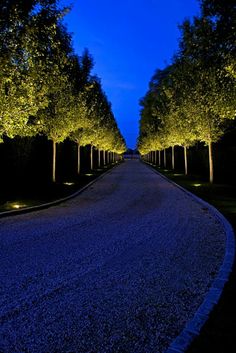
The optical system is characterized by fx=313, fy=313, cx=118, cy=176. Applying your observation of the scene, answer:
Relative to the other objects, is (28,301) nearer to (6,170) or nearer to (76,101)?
(6,170)

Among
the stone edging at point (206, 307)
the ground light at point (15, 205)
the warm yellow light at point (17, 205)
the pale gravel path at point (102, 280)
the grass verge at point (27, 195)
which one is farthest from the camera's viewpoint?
the grass verge at point (27, 195)

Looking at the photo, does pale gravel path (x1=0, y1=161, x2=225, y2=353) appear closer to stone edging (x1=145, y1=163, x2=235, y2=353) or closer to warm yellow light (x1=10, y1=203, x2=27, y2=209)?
stone edging (x1=145, y1=163, x2=235, y2=353)

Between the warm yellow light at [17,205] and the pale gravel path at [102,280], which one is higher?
A: the warm yellow light at [17,205]

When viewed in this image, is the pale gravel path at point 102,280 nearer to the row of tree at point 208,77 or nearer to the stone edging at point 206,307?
the stone edging at point 206,307

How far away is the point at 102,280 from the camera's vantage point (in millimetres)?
5195

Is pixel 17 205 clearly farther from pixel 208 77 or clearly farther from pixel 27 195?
pixel 208 77

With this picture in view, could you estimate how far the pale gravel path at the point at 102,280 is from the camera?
355cm

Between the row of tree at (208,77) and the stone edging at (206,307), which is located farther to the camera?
the row of tree at (208,77)

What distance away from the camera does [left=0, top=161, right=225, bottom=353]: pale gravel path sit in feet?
11.7

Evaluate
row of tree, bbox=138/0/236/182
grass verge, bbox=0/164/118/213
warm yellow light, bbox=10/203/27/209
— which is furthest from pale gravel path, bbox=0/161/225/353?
row of tree, bbox=138/0/236/182

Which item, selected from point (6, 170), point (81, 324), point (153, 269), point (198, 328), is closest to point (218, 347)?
point (198, 328)

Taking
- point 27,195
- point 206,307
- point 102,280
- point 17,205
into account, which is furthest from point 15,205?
point 206,307

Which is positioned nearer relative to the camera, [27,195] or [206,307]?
[206,307]

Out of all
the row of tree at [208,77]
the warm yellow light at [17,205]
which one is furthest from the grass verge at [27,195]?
the row of tree at [208,77]
